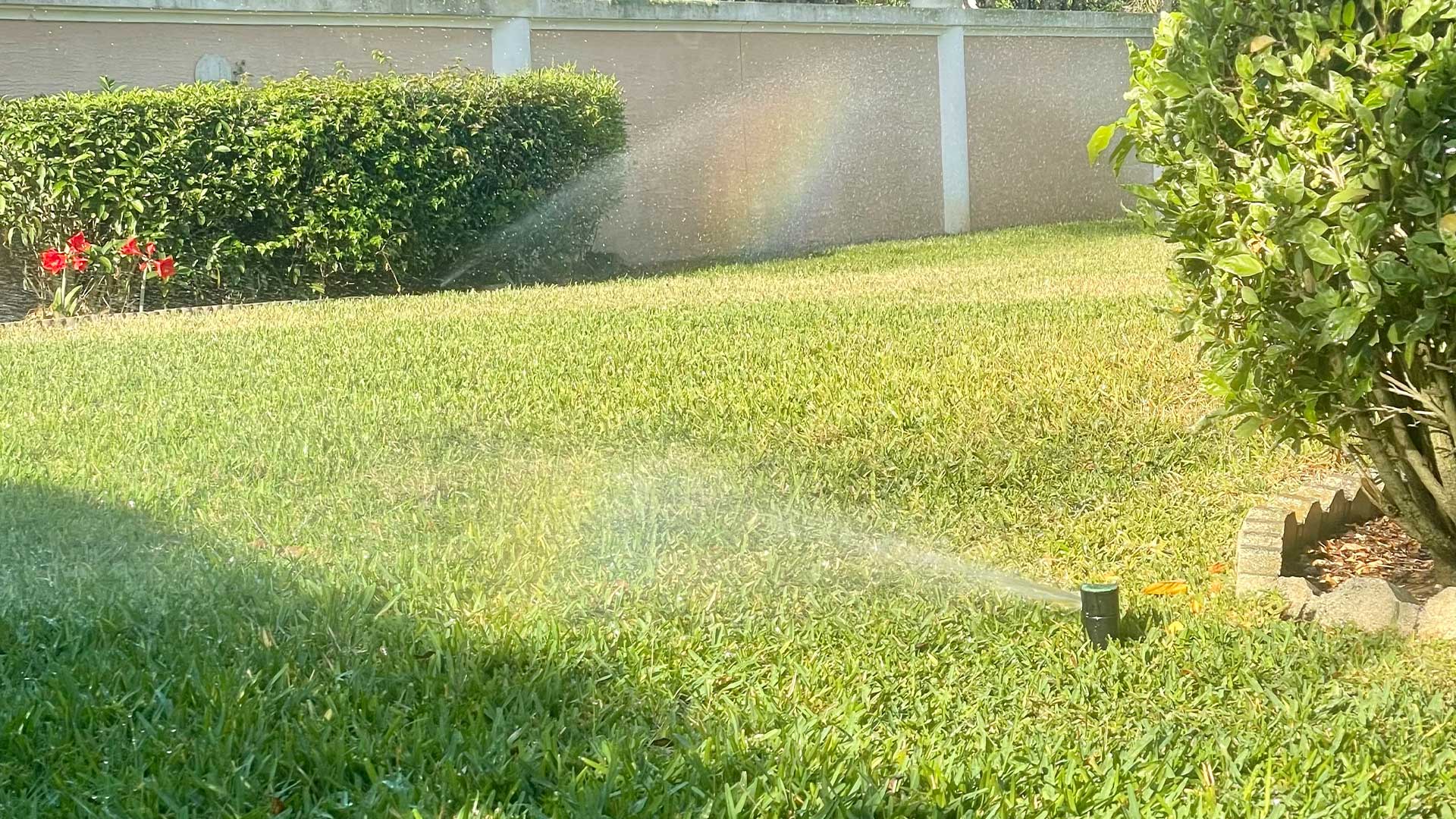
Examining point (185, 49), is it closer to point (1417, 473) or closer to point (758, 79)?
point (758, 79)

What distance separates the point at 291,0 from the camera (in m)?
12.5

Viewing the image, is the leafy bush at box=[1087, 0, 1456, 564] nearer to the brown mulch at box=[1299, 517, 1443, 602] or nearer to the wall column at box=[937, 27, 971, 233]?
the brown mulch at box=[1299, 517, 1443, 602]

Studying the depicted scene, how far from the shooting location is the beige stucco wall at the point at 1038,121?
17.5 m

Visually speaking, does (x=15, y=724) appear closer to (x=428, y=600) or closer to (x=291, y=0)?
(x=428, y=600)

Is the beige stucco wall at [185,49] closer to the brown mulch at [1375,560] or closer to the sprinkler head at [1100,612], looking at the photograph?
the brown mulch at [1375,560]

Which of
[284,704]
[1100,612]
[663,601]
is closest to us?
[284,704]

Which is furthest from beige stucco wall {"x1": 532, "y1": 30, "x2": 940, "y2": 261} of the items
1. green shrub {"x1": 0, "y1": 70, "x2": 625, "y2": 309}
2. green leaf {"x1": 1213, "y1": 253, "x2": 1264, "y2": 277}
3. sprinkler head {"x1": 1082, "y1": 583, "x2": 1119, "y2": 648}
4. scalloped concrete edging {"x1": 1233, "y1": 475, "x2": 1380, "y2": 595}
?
sprinkler head {"x1": 1082, "y1": 583, "x2": 1119, "y2": 648}

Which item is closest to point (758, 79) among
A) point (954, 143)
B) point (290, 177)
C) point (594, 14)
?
point (594, 14)

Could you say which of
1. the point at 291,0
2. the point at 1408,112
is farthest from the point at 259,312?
the point at 1408,112

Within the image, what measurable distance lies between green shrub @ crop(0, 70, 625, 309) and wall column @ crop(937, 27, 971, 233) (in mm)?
6161

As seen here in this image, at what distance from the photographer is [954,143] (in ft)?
56.6

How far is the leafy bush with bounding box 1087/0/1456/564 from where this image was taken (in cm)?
306

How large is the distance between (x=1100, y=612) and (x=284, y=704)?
5.36ft

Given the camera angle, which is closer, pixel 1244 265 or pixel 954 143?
pixel 1244 265
